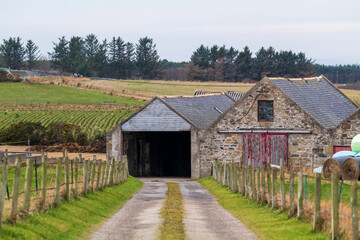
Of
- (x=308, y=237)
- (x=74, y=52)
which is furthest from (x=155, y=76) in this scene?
(x=308, y=237)

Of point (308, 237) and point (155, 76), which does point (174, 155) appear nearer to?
point (308, 237)

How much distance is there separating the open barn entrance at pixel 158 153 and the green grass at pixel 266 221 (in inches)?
828

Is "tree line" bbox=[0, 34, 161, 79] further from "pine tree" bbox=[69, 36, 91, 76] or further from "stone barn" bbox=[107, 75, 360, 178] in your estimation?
"stone barn" bbox=[107, 75, 360, 178]

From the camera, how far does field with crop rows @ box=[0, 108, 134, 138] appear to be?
6247 cm

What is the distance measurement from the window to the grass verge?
53.8ft

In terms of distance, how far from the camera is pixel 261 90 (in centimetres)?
4038

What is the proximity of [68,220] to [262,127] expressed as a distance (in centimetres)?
2597

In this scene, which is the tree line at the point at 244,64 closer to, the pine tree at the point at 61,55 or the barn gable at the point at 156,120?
the pine tree at the point at 61,55

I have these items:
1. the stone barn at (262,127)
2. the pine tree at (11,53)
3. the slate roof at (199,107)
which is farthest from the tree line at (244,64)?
the stone barn at (262,127)

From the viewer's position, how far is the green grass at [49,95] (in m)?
85.1

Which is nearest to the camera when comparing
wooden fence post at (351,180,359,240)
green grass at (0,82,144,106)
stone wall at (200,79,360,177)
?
wooden fence post at (351,180,359,240)

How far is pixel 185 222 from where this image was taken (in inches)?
661

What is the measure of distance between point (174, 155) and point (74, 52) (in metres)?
100

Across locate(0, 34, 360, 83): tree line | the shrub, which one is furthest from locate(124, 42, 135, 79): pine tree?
the shrub
